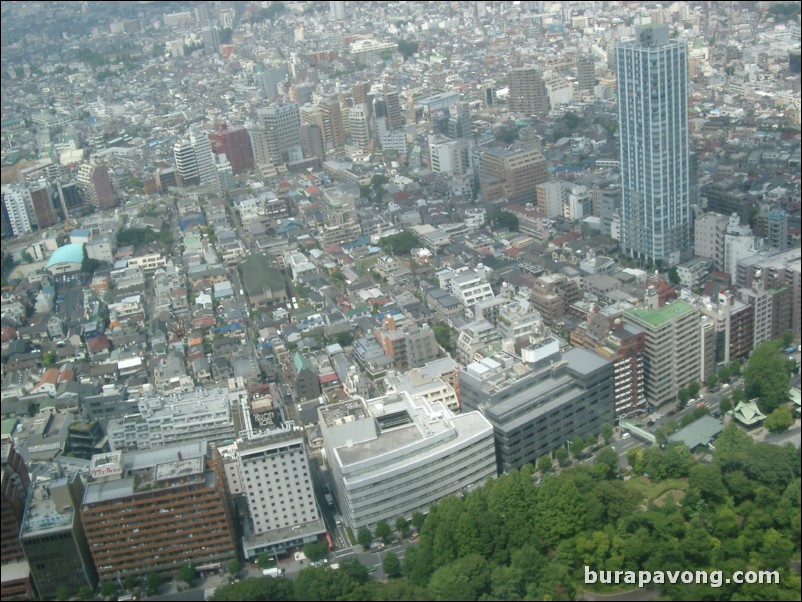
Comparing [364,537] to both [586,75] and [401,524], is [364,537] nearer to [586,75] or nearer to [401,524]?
[401,524]

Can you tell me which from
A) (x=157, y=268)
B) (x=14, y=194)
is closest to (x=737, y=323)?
(x=157, y=268)

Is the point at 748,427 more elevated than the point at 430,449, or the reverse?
the point at 430,449

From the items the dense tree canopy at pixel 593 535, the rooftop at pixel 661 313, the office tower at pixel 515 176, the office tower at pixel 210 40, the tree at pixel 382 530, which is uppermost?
the office tower at pixel 210 40

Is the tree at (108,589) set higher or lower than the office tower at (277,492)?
lower

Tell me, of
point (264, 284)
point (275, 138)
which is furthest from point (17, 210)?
point (264, 284)

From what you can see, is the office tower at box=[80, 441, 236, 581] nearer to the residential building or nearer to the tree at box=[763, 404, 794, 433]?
the residential building

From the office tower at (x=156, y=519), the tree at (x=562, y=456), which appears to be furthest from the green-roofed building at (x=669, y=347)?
the office tower at (x=156, y=519)

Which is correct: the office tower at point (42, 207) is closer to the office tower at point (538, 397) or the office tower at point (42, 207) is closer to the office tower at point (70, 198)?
the office tower at point (70, 198)

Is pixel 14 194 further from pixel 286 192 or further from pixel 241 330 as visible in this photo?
pixel 241 330
